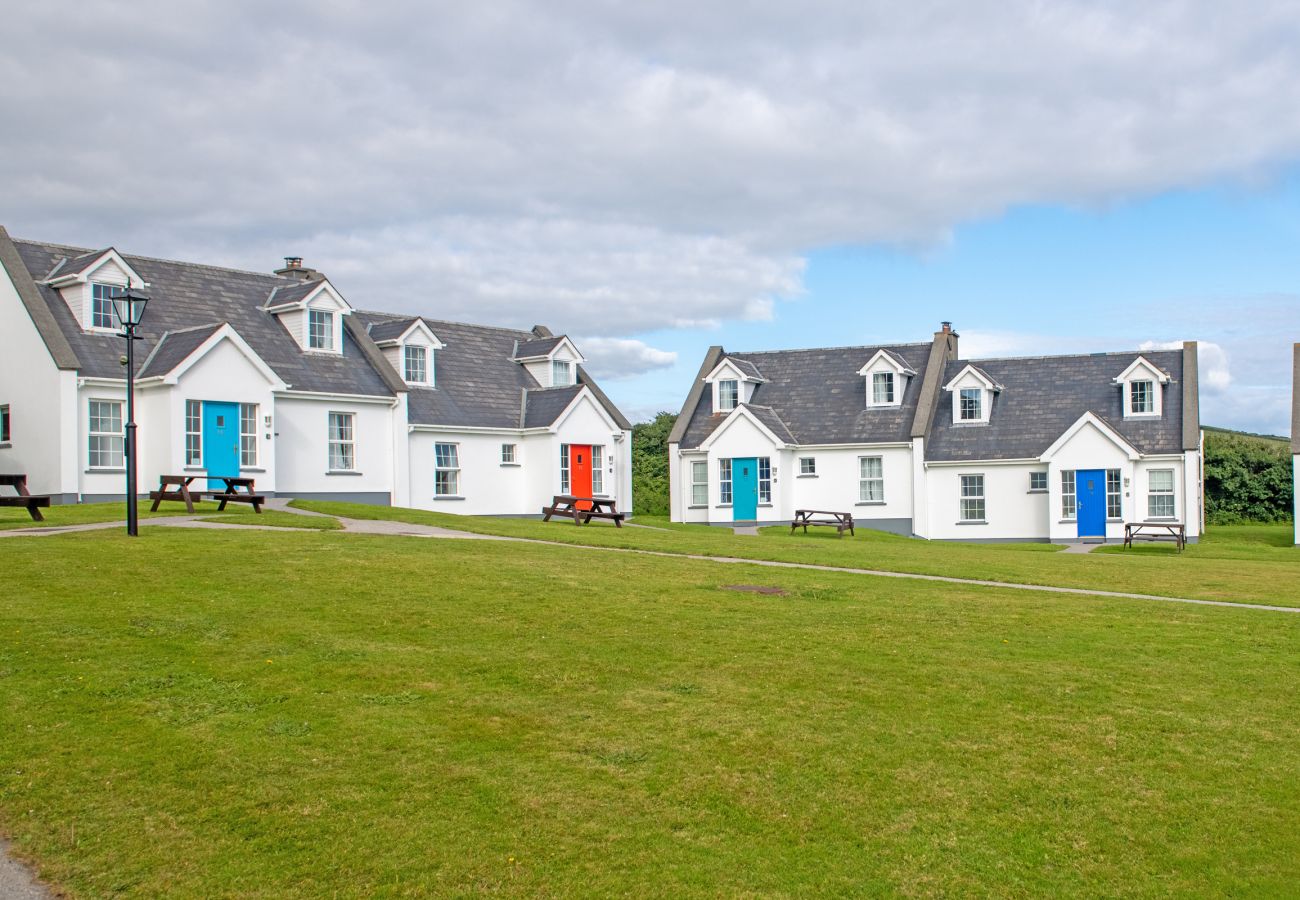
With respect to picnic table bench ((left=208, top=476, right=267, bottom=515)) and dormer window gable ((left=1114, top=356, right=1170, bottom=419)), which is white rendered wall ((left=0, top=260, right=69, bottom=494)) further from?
dormer window gable ((left=1114, top=356, right=1170, bottom=419))

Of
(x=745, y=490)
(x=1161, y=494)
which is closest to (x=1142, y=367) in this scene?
(x=1161, y=494)

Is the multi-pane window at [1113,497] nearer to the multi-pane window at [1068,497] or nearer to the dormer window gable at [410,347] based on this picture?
the multi-pane window at [1068,497]

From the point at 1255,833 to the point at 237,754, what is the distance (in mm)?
7273

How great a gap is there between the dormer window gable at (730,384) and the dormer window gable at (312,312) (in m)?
15.7

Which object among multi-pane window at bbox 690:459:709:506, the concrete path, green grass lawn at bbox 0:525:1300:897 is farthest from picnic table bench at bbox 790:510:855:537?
the concrete path

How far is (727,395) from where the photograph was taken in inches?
1895

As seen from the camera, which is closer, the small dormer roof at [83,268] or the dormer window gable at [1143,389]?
the small dormer roof at [83,268]

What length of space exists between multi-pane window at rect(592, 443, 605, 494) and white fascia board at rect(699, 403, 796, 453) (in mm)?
4580

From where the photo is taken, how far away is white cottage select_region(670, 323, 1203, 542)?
1608 inches

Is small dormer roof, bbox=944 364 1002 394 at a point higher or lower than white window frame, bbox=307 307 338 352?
lower

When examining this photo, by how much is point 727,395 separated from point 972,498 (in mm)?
10745

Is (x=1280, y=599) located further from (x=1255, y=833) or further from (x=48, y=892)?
(x=48, y=892)

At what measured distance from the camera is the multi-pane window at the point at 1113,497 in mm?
40719

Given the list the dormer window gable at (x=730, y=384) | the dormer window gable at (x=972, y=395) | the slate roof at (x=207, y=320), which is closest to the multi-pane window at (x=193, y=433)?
the slate roof at (x=207, y=320)
